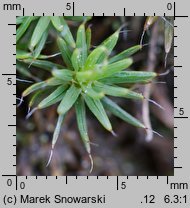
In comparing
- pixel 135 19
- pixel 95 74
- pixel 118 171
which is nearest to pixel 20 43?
pixel 95 74

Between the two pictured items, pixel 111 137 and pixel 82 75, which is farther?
pixel 111 137

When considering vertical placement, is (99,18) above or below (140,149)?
above

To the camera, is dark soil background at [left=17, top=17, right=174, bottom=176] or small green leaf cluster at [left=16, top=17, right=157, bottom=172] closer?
small green leaf cluster at [left=16, top=17, right=157, bottom=172]

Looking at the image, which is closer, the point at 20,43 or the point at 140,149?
the point at 20,43

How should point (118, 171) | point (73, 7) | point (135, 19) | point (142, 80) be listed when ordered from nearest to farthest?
point (142, 80) < point (73, 7) < point (135, 19) < point (118, 171)

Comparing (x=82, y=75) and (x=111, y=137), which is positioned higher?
(x=82, y=75)

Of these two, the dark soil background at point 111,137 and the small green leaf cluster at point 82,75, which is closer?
the small green leaf cluster at point 82,75

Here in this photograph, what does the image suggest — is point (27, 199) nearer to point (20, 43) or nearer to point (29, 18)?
point (20, 43)

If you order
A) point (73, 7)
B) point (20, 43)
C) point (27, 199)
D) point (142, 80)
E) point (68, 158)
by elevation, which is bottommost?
point (27, 199)
